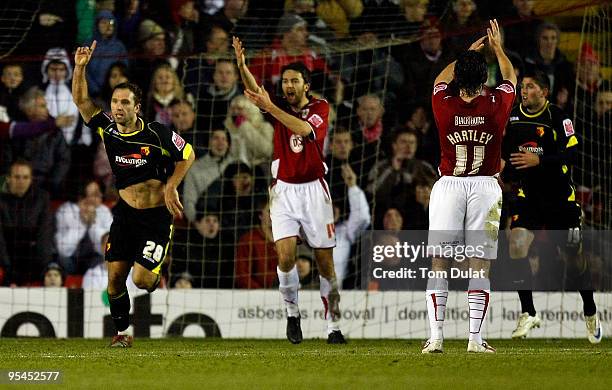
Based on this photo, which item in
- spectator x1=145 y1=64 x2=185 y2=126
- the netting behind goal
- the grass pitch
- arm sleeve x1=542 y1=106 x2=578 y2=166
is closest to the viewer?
the grass pitch

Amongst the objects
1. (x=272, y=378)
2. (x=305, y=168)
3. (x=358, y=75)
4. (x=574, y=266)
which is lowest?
(x=272, y=378)

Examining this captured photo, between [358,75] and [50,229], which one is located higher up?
[358,75]

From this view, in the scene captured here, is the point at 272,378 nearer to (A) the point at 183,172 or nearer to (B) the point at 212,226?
(A) the point at 183,172

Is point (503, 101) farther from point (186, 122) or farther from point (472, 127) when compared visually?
point (186, 122)

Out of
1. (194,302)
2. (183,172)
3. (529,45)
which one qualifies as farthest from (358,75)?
(183,172)

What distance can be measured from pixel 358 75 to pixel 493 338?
4469 mm

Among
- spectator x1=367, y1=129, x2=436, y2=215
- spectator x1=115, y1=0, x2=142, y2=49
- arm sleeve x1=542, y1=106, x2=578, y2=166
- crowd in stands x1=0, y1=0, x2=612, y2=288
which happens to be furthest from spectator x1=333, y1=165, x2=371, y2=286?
spectator x1=115, y1=0, x2=142, y2=49

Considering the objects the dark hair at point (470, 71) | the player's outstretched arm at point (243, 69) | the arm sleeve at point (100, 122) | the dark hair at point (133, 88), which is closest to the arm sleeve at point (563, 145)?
the dark hair at point (470, 71)

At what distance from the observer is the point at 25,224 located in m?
14.0

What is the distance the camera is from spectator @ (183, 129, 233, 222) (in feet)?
47.4

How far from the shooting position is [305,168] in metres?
10.8

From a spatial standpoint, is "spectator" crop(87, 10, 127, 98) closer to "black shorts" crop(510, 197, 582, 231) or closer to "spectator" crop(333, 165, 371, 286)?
"spectator" crop(333, 165, 371, 286)

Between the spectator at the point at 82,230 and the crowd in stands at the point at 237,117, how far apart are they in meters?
0.02

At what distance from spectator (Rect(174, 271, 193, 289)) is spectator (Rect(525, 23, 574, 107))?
4887mm
